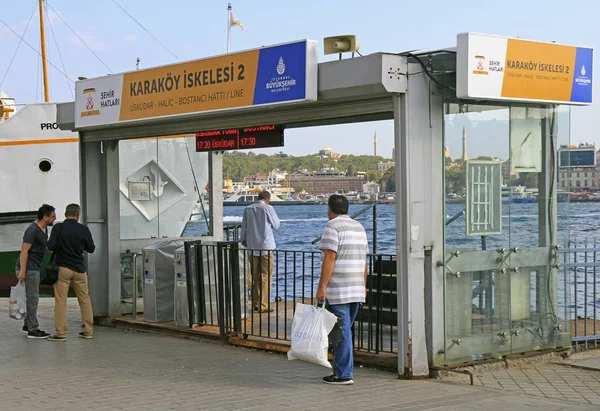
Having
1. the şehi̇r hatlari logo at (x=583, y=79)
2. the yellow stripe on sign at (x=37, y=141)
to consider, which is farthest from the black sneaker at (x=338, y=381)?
the yellow stripe on sign at (x=37, y=141)

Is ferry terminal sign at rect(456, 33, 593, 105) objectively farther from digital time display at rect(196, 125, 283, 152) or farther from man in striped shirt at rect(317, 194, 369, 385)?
digital time display at rect(196, 125, 283, 152)

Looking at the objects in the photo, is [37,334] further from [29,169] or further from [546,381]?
[29,169]

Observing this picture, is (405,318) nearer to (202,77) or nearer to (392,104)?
(392,104)

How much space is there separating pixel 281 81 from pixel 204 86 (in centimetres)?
143

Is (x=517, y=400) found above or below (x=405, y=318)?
below

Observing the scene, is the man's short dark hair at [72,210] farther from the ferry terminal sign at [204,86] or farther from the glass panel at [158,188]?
the glass panel at [158,188]

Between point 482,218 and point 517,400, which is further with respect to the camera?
point 482,218

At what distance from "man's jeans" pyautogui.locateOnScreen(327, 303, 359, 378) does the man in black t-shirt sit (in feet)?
15.9

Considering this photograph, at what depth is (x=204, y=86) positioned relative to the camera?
10328mm

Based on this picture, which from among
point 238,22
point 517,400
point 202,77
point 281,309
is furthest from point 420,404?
point 238,22

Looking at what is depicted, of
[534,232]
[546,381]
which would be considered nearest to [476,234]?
[534,232]

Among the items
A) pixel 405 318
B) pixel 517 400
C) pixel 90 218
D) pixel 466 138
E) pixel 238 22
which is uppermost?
pixel 238 22

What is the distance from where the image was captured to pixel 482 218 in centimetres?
891

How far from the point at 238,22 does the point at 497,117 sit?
6.75m
